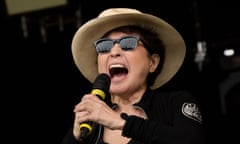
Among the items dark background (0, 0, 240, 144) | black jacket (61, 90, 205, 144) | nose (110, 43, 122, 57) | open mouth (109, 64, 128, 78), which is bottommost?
dark background (0, 0, 240, 144)

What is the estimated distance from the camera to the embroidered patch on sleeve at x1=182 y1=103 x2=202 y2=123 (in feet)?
4.76

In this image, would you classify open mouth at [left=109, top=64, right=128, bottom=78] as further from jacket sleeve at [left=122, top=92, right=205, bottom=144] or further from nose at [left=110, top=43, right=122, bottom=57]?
jacket sleeve at [left=122, top=92, right=205, bottom=144]

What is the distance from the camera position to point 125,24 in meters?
1.65

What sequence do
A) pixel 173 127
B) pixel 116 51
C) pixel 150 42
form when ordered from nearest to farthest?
pixel 173 127
pixel 116 51
pixel 150 42

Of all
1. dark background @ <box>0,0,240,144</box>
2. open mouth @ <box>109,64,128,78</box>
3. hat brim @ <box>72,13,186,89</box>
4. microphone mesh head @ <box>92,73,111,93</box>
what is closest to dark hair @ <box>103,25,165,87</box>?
hat brim @ <box>72,13,186,89</box>

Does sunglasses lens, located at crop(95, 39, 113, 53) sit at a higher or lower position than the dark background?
higher

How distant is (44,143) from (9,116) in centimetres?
34

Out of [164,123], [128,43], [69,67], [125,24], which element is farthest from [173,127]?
[69,67]

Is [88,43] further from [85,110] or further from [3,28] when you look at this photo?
[3,28]

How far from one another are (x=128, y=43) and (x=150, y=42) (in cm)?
13

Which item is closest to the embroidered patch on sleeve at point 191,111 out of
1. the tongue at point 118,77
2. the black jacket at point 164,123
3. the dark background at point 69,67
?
the black jacket at point 164,123

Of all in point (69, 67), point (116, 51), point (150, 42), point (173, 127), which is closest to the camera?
point (173, 127)

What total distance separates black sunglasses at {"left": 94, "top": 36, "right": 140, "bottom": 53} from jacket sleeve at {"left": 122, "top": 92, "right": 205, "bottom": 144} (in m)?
0.24

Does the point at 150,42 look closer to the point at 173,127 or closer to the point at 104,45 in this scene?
the point at 104,45
